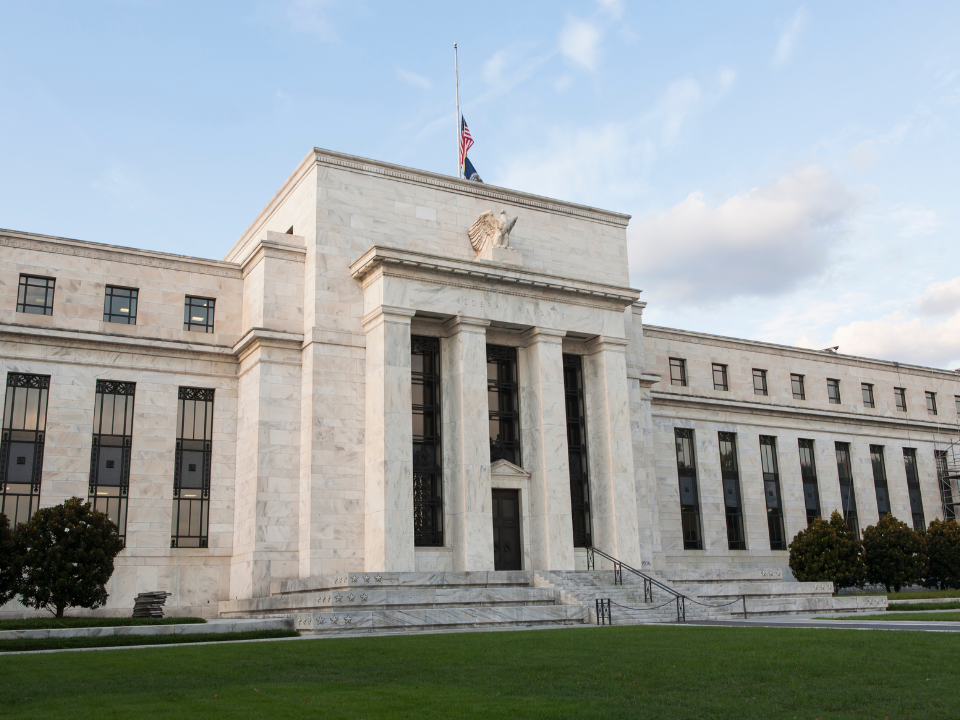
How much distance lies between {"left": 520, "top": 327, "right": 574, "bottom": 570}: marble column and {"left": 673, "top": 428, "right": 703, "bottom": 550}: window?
46.6 ft

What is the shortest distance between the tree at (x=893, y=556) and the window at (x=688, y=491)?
882 centimetres

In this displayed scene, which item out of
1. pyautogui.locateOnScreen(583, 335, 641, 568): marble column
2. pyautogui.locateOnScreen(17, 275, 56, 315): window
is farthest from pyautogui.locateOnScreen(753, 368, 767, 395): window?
pyautogui.locateOnScreen(17, 275, 56, 315): window

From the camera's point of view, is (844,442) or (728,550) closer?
(728,550)

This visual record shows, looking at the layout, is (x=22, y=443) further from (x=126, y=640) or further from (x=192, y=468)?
(x=126, y=640)

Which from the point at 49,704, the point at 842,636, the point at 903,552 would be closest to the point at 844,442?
the point at 903,552

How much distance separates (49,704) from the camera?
13664 millimetres

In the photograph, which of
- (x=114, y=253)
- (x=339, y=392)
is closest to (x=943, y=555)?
(x=339, y=392)

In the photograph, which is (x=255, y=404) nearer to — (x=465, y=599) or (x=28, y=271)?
(x=28, y=271)

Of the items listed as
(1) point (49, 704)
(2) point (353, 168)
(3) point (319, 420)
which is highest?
(2) point (353, 168)

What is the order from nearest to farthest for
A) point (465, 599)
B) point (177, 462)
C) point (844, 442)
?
point (465, 599), point (177, 462), point (844, 442)

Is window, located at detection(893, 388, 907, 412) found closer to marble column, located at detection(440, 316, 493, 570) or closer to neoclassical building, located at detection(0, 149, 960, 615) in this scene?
neoclassical building, located at detection(0, 149, 960, 615)

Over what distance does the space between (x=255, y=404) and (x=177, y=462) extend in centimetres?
434

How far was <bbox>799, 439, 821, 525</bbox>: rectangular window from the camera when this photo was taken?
55.4 meters

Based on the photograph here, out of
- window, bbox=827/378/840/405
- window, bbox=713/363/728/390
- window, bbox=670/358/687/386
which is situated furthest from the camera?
window, bbox=827/378/840/405
